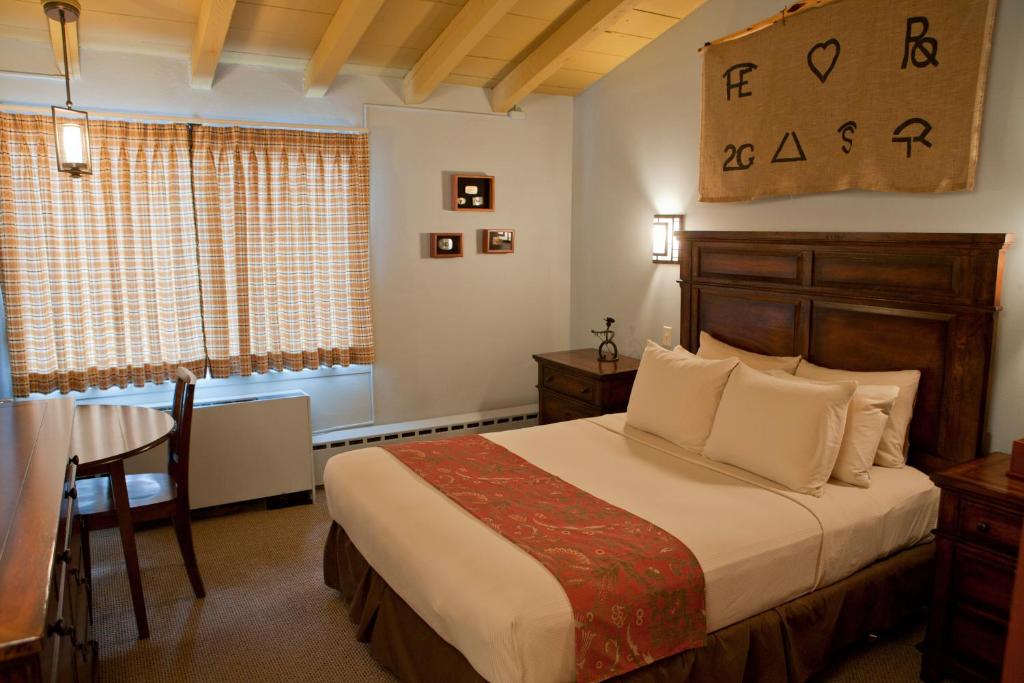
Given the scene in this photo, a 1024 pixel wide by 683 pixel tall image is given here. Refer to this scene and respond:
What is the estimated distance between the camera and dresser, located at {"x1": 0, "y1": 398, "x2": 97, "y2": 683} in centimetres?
109

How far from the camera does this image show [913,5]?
2.64 m

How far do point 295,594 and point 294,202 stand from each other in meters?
2.11

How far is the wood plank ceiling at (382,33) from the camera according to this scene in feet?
10.4

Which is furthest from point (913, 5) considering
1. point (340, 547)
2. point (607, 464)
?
point (340, 547)

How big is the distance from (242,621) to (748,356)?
2.45 m

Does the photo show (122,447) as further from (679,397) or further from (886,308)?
(886,308)

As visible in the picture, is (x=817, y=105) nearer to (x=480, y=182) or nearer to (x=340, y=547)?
(x=480, y=182)

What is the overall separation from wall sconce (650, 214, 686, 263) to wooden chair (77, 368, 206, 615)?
2.50m

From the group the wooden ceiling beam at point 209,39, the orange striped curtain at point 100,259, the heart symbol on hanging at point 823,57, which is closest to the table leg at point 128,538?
the orange striped curtain at point 100,259

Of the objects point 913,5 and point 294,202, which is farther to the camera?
point 294,202

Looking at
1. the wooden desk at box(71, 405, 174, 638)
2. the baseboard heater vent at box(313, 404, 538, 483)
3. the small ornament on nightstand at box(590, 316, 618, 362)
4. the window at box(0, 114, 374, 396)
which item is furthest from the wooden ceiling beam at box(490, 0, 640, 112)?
the wooden desk at box(71, 405, 174, 638)

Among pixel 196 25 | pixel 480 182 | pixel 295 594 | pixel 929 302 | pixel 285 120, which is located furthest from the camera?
pixel 480 182

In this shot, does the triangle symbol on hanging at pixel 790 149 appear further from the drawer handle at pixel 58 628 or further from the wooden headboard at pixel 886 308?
the drawer handle at pixel 58 628

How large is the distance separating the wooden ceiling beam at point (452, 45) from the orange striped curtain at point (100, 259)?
1.29 m
